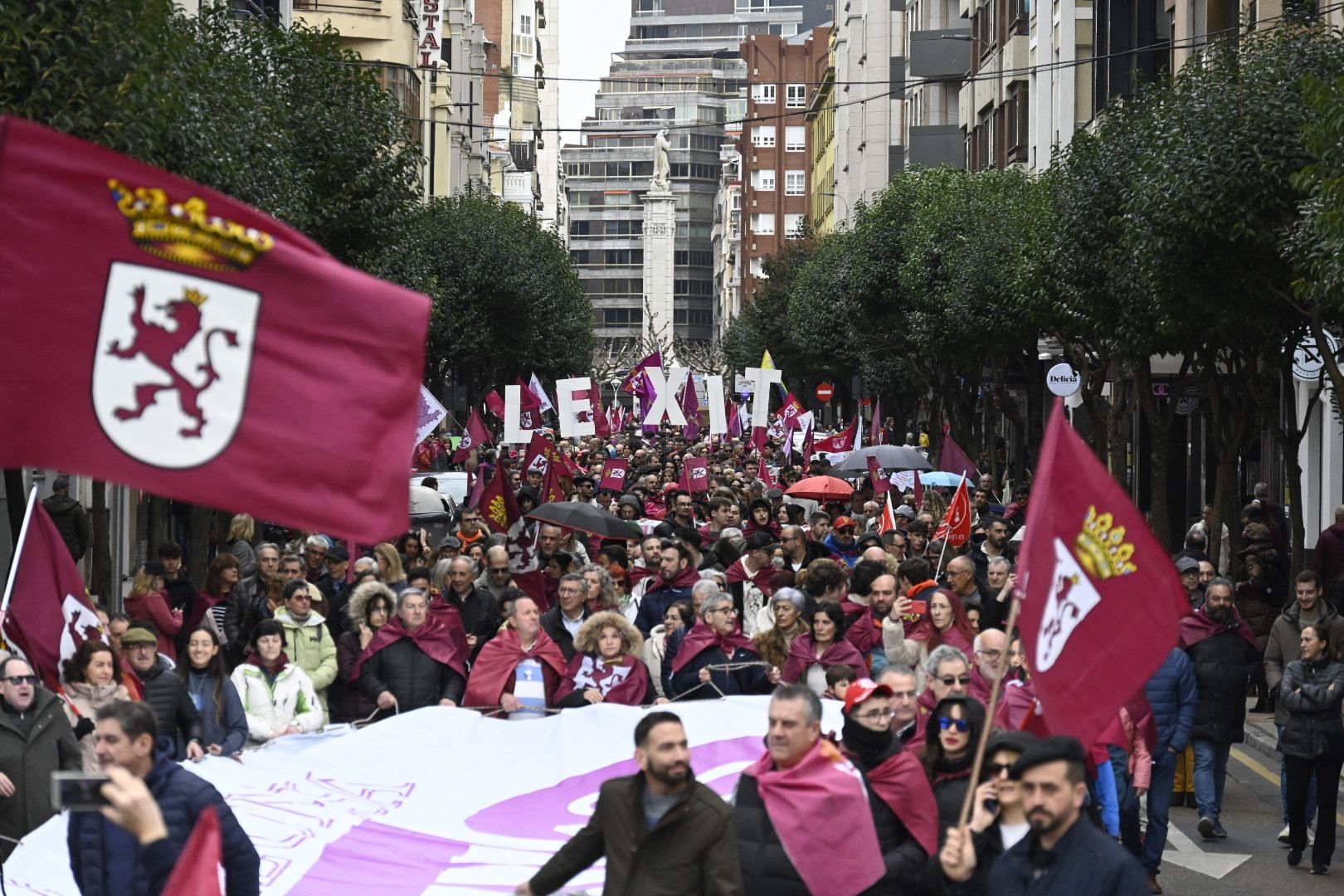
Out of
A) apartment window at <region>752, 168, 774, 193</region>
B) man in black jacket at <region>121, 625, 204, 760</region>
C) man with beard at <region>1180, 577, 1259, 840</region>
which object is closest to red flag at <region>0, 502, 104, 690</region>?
man in black jacket at <region>121, 625, 204, 760</region>

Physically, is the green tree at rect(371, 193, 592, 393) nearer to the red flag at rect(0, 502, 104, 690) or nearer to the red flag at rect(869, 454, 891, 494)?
the red flag at rect(869, 454, 891, 494)

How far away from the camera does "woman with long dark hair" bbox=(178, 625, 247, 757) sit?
11094 mm

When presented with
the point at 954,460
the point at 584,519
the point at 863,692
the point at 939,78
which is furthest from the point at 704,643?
the point at 939,78

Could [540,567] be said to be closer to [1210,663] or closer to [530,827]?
[1210,663]

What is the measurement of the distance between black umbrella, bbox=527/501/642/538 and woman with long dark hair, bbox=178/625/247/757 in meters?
7.78

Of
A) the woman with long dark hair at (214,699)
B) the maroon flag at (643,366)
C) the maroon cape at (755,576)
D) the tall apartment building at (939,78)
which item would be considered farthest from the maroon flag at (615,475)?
the tall apartment building at (939,78)

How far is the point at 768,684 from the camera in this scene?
1255cm

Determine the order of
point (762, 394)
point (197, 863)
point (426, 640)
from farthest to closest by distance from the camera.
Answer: point (762, 394)
point (426, 640)
point (197, 863)

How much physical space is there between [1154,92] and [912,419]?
44457 mm

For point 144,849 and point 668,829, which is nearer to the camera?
point 144,849

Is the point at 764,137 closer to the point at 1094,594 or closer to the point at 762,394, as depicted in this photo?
the point at 762,394

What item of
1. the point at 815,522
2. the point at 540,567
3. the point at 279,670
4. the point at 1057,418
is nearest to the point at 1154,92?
the point at 815,522

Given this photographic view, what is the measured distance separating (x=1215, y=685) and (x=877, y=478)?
15.5 m

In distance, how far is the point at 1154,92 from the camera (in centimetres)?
2797
